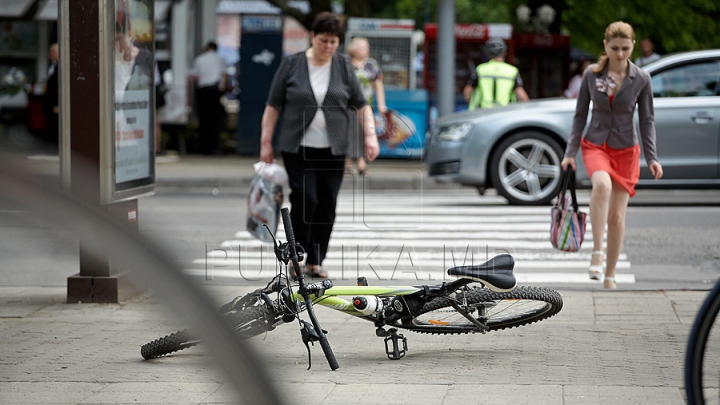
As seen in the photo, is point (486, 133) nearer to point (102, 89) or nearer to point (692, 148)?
point (692, 148)

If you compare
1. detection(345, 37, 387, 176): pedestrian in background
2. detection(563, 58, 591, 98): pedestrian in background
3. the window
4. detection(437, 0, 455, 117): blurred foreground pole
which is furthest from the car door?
detection(563, 58, 591, 98): pedestrian in background

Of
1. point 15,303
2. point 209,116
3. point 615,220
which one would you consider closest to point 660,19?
point 209,116

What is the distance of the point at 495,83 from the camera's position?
12.7 m

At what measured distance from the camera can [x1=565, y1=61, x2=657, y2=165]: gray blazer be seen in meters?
6.88

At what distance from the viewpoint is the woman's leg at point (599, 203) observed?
6762 millimetres

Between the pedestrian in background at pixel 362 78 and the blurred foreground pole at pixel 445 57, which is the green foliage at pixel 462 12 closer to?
the blurred foreground pole at pixel 445 57

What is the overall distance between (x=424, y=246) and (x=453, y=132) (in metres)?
3.01

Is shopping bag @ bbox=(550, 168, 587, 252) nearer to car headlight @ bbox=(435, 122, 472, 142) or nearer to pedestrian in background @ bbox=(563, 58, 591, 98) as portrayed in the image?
car headlight @ bbox=(435, 122, 472, 142)

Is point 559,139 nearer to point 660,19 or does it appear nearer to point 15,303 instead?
point 15,303

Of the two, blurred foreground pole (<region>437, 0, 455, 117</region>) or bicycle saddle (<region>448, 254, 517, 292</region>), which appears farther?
blurred foreground pole (<region>437, 0, 455, 117</region>)

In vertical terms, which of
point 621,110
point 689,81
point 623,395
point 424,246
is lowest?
point 424,246

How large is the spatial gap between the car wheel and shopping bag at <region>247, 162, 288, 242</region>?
5.02 meters

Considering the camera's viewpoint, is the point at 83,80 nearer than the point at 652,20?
Yes

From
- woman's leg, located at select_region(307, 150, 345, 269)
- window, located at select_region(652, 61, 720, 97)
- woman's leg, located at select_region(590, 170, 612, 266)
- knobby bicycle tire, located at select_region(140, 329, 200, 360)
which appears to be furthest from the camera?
window, located at select_region(652, 61, 720, 97)
